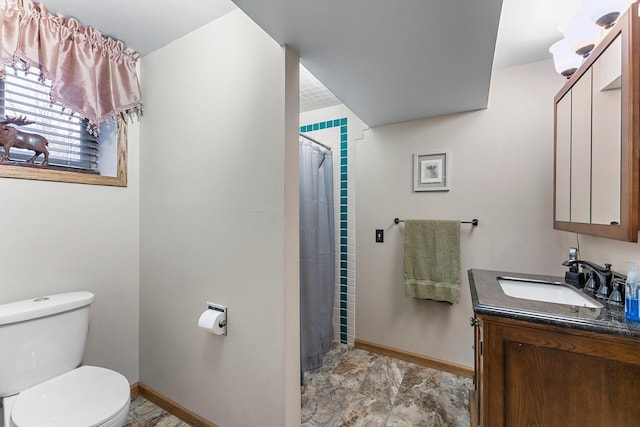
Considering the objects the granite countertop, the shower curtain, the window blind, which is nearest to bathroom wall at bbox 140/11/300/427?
the window blind

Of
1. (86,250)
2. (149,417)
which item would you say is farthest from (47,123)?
(149,417)

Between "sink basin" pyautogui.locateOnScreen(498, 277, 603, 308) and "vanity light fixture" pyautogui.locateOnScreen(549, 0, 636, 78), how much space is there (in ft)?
3.76

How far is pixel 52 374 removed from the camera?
53.1 inches

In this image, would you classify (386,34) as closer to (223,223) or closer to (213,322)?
(223,223)

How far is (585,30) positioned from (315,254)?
1.98 meters

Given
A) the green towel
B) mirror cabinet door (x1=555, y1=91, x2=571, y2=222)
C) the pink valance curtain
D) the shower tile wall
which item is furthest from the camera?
the shower tile wall

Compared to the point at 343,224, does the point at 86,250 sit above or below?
below

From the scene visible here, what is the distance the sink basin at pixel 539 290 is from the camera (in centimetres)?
138

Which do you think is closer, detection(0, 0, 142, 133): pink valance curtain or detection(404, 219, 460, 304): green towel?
detection(0, 0, 142, 133): pink valance curtain

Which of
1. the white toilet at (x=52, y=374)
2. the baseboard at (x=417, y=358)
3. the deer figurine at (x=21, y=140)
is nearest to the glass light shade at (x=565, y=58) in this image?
the baseboard at (x=417, y=358)

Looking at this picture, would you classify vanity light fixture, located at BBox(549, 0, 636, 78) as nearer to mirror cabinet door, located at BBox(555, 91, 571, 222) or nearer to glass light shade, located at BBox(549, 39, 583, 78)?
glass light shade, located at BBox(549, 39, 583, 78)

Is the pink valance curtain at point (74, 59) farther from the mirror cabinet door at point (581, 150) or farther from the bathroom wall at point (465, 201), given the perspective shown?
the mirror cabinet door at point (581, 150)

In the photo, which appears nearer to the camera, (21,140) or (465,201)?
(21,140)

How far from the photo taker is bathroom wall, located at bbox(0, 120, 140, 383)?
4.61 ft
